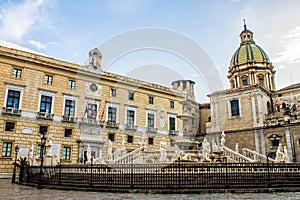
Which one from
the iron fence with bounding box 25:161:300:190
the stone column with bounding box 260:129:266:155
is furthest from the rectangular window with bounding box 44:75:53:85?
the stone column with bounding box 260:129:266:155

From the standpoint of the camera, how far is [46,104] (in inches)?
1019

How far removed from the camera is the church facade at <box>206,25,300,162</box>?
29267 millimetres

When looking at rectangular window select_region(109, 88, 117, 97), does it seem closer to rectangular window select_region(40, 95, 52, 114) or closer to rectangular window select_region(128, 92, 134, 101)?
rectangular window select_region(128, 92, 134, 101)

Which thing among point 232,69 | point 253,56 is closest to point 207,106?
point 232,69

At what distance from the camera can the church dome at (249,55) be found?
1668 inches

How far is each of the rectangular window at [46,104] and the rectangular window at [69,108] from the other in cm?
175

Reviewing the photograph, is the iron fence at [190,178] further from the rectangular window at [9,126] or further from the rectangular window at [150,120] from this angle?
the rectangular window at [150,120]

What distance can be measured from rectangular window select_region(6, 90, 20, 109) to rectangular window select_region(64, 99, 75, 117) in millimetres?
4696

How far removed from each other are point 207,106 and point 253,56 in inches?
433

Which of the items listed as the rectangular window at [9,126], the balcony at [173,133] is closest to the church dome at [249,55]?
the balcony at [173,133]

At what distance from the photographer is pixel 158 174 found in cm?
1023

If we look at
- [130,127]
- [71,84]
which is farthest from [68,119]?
[130,127]

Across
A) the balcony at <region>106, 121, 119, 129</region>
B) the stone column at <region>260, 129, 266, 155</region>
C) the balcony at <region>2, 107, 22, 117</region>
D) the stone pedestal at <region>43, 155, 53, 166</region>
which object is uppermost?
the balcony at <region>2, 107, 22, 117</region>

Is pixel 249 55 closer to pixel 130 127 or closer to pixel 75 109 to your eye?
pixel 130 127
